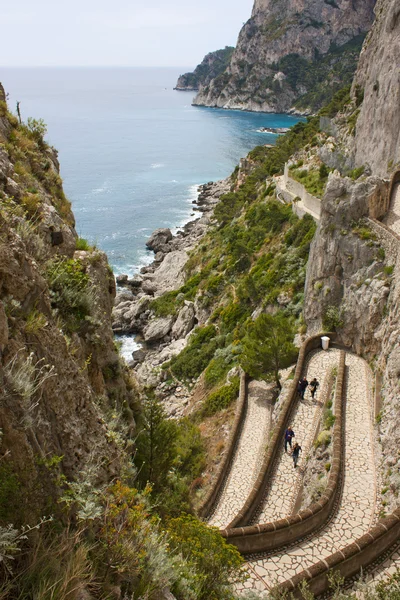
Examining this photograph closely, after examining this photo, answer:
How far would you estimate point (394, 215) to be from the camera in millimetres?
22672

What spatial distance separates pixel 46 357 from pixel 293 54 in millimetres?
208265

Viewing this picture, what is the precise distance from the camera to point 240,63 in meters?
193

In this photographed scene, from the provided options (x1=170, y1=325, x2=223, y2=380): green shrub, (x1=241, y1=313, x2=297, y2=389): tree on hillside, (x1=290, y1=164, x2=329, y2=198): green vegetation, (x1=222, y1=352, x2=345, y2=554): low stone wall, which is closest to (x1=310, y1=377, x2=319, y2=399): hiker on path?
(x1=241, y1=313, x2=297, y2=389): tree on hillside

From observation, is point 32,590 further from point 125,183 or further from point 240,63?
point 240,63

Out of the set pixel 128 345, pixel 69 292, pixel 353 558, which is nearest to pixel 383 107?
pixel 128 345

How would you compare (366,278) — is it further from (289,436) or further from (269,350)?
(289,436)

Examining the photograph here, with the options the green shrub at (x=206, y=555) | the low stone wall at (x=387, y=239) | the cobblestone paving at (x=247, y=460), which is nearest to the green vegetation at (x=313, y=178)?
the low stone wall at (x=387, y=239)

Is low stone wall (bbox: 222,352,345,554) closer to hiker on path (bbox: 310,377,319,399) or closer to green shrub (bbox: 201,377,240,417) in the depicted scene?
hiker on path (bbox: 310,377,319,399)

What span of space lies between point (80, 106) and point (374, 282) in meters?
194

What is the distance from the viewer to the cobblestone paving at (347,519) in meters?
10.4

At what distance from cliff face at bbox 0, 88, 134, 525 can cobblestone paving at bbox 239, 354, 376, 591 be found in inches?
194

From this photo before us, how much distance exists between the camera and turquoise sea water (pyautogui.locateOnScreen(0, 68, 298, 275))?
212 feet

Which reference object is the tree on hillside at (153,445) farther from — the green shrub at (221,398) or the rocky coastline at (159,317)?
the rocky coastline at (159,317)

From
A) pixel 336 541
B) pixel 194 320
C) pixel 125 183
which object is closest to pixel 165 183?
pixel 125 183
